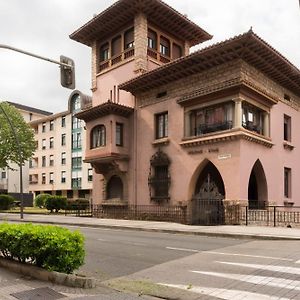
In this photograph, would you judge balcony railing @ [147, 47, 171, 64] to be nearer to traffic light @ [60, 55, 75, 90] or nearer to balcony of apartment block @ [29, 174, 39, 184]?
traffic light @ [60, 55, 75, 90]

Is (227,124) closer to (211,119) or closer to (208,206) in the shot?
(211,119)

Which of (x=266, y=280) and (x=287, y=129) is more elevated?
(x=287, y=129)

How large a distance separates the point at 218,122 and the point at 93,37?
1515 cm

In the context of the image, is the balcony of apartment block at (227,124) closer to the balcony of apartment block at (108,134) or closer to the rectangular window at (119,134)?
the balcony of apartment block at (108,134)

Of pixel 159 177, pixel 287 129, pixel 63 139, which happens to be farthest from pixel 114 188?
pixel 63 139

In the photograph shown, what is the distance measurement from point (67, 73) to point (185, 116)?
13691 mm

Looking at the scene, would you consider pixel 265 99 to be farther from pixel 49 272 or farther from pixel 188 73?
pixel 49 272

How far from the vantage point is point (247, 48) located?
22734 mm

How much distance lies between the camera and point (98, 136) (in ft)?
101

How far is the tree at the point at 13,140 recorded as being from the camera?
41219 mm

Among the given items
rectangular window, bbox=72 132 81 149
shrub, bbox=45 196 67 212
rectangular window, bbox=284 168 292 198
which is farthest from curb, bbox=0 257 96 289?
rectangular window, bbox=72 132 81 149

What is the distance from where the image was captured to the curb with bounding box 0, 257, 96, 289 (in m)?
7.29

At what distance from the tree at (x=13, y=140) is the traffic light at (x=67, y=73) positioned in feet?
88.5

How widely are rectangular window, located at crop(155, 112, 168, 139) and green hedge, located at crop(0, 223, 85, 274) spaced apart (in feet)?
66.1
